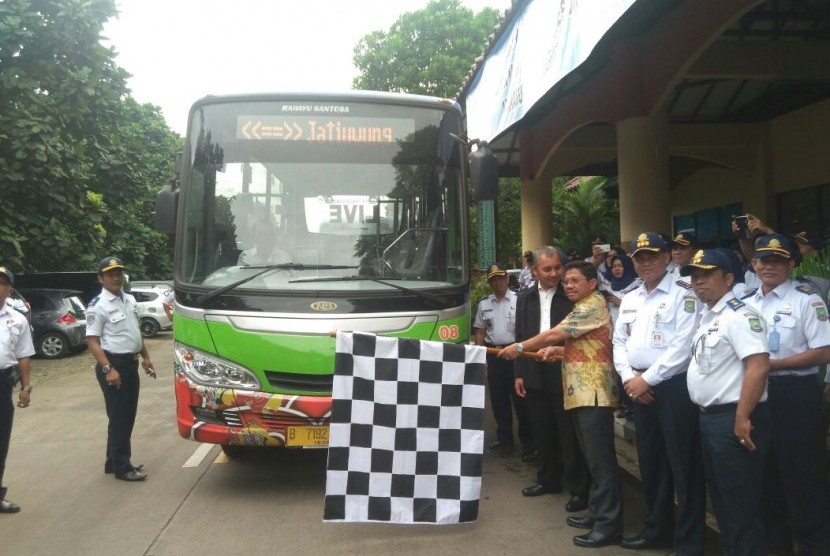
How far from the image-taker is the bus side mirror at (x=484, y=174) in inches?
240

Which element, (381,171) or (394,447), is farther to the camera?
(381,171)

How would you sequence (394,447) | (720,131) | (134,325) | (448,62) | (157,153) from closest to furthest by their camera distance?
(394,447) < (134,325) < (720,131) < (448,62) < (157,153)

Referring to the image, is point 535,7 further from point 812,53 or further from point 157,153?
point 157,153

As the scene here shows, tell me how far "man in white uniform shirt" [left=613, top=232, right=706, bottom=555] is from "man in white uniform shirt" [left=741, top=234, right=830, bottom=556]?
43 cm

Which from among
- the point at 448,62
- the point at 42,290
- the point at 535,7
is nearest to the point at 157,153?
the point at 448,62

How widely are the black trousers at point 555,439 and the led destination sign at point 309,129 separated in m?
2.33

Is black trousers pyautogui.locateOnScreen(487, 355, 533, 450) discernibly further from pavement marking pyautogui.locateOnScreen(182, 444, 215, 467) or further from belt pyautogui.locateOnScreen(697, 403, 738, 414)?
belt pyautogui.locateOnScreen(697, 403, 738, 414)

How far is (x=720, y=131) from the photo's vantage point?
14.2m

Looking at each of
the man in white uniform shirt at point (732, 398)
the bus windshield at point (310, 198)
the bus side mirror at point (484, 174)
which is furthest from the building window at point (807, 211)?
the man in white uniform shirt at point (732, 398)

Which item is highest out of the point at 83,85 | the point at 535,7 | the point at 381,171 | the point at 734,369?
the point at 83,85

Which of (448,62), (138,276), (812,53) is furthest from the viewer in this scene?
(138,276)

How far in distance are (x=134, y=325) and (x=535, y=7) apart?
517 centimetres

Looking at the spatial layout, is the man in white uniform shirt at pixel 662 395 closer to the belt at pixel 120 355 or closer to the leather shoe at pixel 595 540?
the leather shoe at pixel 595 540

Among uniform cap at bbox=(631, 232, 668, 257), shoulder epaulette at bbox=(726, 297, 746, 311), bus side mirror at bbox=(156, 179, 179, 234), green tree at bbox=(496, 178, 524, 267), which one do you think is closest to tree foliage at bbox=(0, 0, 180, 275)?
bus side mirror at bbox=(156, 179, 179, 234)
